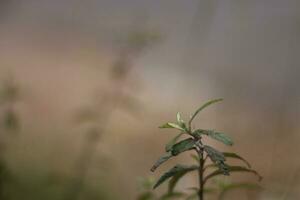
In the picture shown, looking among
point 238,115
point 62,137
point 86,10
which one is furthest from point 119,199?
point 86,10

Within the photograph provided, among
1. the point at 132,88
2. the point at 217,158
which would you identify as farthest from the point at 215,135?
the point at 132,88

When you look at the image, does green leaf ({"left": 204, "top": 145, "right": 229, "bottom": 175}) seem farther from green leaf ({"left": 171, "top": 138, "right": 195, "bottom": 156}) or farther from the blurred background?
the blurred background

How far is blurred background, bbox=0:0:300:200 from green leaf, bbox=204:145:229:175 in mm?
596

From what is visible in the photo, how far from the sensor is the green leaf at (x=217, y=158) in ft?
2.78

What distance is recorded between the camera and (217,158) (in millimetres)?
859

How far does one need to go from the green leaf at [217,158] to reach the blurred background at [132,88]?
0.60m

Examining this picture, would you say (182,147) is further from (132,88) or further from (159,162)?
(132,88)

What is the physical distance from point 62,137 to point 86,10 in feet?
2.54

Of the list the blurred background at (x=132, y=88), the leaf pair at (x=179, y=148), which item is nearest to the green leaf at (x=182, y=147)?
the leaf pair at (x=179, y=148)

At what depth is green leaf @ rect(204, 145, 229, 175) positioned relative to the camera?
848mm

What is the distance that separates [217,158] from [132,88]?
1.19m

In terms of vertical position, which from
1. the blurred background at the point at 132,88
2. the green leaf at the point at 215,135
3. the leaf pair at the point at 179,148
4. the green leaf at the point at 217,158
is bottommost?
the green leaf at the point at 217,158

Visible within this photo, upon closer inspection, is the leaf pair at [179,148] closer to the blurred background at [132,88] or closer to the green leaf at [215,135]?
the green leaf at [215,135]

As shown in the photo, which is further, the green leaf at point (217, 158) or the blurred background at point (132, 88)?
the blurred background at point (132, 88)
